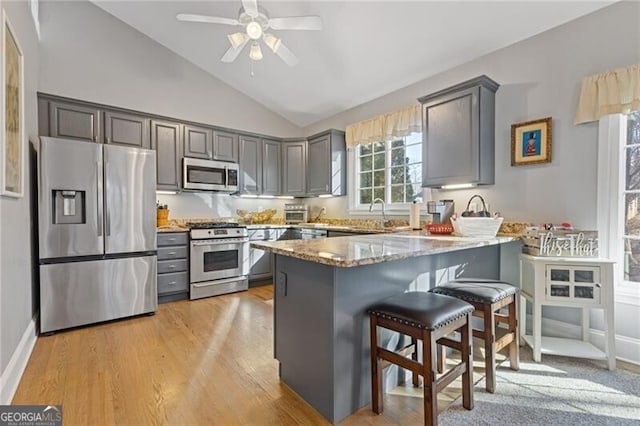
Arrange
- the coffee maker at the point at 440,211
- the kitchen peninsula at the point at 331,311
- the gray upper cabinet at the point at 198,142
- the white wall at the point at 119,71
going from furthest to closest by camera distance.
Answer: the gray upper cabinet at the point at 198,142 → the white wall at the point at 119,71 → the coffee maker at the point at 440,211 → the kitchen peninsula at the point at 331,311

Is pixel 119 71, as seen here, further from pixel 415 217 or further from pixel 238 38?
pixel 415 217

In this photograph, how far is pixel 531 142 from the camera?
2.68 m

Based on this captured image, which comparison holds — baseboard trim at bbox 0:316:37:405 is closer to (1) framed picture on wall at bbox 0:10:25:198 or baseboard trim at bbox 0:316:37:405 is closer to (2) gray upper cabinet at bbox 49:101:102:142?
(1) framed picture on wall at bbox 0:10:25:198

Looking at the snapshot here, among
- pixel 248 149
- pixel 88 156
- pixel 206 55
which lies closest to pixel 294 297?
pixel 88 156

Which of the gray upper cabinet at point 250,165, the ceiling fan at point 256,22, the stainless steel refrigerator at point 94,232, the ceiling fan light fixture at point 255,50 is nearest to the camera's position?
the ceiling fan at point 256,22

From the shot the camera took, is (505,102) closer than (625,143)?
No

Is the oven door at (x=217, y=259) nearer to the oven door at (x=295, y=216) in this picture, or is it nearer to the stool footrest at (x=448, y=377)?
the oven door at (x=295, y=216)

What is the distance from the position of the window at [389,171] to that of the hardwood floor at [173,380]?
233cm

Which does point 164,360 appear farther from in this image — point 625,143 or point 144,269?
point 625,143

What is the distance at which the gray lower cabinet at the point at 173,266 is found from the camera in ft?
11.8

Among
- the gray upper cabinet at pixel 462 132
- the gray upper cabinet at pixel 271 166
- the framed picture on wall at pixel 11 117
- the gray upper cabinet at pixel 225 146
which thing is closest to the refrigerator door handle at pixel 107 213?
the framed picture on wall at pixel 11 117

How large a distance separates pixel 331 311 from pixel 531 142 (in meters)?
2.47

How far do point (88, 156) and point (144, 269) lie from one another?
1265 millimetres

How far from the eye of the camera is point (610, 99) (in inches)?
87.1
